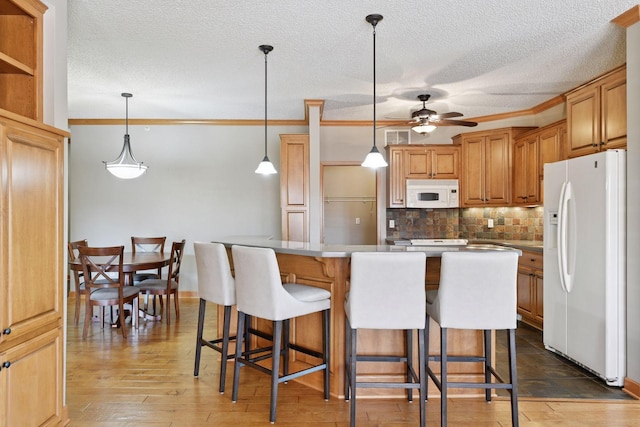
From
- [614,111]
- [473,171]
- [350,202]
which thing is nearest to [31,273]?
[614,111]

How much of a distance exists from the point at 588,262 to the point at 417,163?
2.96m

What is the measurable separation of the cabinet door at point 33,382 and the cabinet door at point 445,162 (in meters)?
4.84

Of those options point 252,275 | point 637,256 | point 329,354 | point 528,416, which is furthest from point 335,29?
point 528,416

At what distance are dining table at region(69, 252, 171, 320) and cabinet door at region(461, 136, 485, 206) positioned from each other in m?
4.00

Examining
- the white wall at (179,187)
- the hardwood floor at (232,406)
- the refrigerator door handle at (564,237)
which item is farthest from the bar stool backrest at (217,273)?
the white wall at (179,187)

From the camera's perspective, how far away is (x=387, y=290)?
2.25 meters

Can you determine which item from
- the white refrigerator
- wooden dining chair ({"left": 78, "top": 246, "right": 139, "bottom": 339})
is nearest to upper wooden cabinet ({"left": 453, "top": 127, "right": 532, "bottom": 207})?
the white refrigerator

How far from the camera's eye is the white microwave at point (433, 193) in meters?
5.64

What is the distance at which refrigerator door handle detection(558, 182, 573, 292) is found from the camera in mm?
3219

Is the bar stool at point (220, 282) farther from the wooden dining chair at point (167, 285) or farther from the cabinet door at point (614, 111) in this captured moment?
the cabinet door at point (614, 111)

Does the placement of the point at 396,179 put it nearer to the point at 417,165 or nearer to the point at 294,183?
the point at 417,165

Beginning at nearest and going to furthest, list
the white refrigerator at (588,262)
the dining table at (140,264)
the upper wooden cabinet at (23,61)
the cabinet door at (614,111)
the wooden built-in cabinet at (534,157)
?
the upper wooden cabinet at (23,61)
the white refrigerator at (588,262)
the cabinet door at (614,111)
the dining table at (140,264)
the wooden built-in cabinet at (534,157)

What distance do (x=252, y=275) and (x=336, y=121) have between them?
3763 millimetres

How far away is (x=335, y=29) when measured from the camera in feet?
9.78
